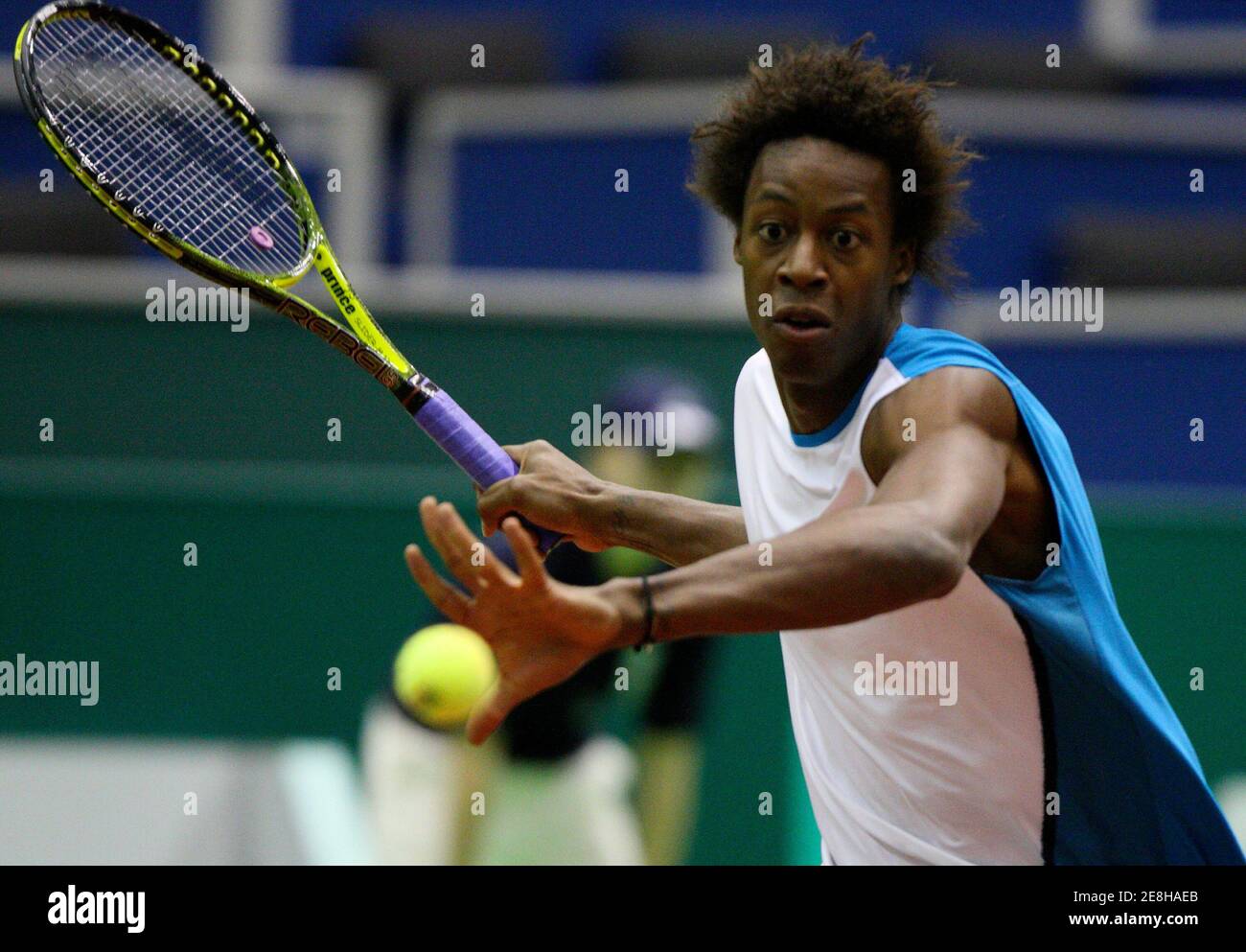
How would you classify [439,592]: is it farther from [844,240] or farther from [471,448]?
[844,240]

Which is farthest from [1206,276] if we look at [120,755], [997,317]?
[120,755]

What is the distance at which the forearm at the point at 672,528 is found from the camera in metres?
3.21

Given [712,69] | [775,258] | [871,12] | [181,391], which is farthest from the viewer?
[871,12]

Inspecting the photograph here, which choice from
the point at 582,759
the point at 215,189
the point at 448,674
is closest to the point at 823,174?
the point at 215,189

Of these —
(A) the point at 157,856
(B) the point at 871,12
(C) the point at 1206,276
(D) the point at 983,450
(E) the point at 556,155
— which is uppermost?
(B) the point at 871,12

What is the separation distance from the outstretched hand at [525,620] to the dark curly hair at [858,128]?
819 millimetres

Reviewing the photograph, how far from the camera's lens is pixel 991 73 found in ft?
24.8

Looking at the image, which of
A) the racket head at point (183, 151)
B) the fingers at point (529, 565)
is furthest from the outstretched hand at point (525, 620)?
the racket head at point (183, 151)

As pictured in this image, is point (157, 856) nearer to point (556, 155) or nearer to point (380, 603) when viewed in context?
point (380, 603)

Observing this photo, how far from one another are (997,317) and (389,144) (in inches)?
95.2

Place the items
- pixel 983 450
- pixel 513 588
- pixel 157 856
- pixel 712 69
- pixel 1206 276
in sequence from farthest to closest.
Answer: pixel 712 69 → pixel 1206 276 → pixel 157 856 → pixel 983 450 → pixel 513 588

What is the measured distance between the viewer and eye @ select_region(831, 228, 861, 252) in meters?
2.79

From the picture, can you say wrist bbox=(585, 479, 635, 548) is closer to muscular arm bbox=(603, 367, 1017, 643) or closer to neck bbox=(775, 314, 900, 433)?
neck bbox=(775, 314, 900, 433)

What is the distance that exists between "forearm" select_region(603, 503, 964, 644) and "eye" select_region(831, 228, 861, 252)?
22.6 inches
